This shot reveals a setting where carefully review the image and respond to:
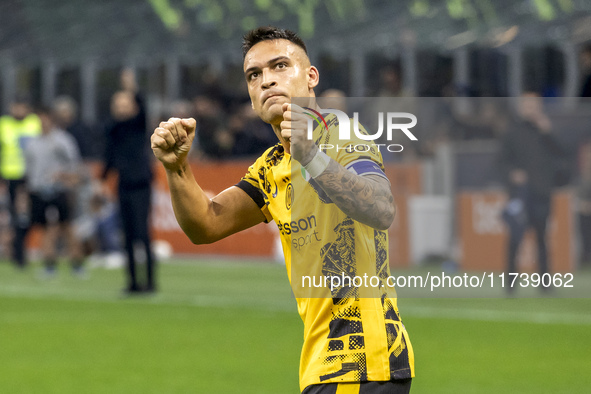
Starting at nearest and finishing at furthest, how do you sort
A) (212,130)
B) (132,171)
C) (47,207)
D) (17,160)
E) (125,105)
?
(125,105), (132,171), (47,207), (212,130), (17,160)

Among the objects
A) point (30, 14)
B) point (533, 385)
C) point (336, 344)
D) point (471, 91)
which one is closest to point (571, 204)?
point (533, 385)

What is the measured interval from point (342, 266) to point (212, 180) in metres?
15.9

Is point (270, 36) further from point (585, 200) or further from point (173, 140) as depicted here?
point (585, 200)

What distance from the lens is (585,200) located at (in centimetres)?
1038

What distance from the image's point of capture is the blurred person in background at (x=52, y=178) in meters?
17.3

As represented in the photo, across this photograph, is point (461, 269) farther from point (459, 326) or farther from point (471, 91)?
point (471, 91)

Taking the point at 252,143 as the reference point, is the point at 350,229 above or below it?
below

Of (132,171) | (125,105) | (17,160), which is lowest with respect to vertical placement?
(132,171)

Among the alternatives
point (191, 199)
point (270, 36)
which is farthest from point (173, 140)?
point (270, 36)

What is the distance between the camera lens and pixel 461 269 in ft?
14.3

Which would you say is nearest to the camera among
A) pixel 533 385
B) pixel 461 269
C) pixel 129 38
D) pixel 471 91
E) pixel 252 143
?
pixel 461 269

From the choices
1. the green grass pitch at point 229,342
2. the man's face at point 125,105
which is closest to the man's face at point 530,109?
the green grass pitch at point 229,342

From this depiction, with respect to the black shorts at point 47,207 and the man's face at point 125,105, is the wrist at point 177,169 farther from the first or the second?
the black shorts at point 47,207

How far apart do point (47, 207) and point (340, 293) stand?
14642 millimetres
